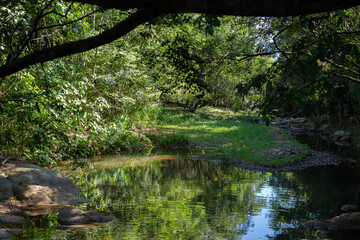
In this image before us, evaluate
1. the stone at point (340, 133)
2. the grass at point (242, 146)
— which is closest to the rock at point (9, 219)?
the grass at point (242, 146)

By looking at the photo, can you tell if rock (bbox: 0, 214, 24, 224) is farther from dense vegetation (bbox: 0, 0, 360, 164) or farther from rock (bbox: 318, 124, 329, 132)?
rock (bbox: 318, 124, 329, 132)

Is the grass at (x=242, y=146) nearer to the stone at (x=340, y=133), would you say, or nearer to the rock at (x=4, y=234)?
the stone at (x=340, y=133)

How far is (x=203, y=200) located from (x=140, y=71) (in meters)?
10.7

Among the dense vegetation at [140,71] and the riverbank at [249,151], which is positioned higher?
the dense vegetation at [140,71]

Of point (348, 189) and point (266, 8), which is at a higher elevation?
point (266, 8)

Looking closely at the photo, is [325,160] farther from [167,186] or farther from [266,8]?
[266,8]

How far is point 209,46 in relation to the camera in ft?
26.1

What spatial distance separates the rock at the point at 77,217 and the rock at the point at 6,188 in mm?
1709

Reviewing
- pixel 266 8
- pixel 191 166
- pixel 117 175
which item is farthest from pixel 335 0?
pixel 191 166

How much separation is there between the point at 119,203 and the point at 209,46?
493 cm

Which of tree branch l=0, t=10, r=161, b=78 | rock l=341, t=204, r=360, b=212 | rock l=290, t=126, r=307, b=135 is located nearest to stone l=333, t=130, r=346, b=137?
Result: rock l=290, t=126, r=307, b=135

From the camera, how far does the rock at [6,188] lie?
28.7 ft

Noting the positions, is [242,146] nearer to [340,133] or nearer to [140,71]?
[140,71]

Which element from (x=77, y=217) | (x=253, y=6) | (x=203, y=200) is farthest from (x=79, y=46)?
(x=203, y=200)
